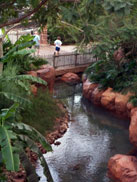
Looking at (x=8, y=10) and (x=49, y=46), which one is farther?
(x=49, y=46)

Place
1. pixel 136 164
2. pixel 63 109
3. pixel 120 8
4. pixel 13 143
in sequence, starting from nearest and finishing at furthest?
pixel 120 8
pixel 13 143
pixel 136 164
pixel 63 109

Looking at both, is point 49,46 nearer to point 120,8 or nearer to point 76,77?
point 76,77

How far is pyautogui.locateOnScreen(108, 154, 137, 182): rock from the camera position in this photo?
781 centimetres

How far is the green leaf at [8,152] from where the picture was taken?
5270mm

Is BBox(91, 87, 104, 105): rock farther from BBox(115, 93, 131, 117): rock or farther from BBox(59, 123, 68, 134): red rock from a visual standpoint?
BBox(59, 123, 68, 134): red rock

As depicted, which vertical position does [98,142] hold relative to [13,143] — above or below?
below

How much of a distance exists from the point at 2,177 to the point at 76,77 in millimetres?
11093

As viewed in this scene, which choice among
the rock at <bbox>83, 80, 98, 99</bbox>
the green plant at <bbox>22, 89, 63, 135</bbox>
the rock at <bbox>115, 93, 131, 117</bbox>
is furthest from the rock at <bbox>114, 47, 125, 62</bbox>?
the green plant at <bbox>22, 89, 63, 135</bbox>

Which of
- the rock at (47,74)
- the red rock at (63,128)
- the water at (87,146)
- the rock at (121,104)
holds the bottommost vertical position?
the water at (87,146)

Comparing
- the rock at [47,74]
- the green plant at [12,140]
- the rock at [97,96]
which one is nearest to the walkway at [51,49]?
the rock at [97,96]

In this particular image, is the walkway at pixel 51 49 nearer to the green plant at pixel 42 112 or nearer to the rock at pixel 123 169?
the green plant at pixel 42 112

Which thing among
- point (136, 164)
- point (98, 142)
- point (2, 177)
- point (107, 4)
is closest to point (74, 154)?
point (98, 142)

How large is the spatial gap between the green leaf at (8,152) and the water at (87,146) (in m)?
2.75

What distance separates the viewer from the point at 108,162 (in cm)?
859
